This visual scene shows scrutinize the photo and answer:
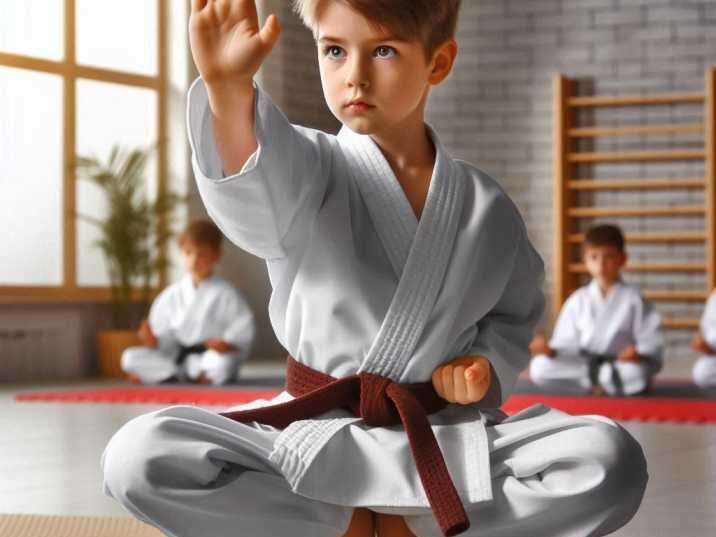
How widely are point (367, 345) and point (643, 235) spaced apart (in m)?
7.60

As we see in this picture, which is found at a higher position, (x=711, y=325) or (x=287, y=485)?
(x=287, y=485)

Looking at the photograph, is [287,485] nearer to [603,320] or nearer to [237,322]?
[603,320]

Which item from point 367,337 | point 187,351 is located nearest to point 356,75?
point 367,337

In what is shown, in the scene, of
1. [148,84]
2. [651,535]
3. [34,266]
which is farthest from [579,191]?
[651,535]

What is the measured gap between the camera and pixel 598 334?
19.5 ft

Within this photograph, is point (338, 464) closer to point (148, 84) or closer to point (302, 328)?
point (302, 328)

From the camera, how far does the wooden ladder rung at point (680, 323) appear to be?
345 inches

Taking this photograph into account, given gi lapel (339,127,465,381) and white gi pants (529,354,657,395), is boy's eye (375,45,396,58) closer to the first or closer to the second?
gi lapel (339,127,465,381)

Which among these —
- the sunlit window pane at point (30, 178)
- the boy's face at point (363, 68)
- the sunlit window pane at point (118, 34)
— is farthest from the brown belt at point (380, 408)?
the sunlit window pane at point (118, 34)

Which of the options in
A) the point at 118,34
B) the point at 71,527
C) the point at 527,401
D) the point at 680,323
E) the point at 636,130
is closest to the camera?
the point at 71,527

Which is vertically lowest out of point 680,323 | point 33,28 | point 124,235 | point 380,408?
point 680,323

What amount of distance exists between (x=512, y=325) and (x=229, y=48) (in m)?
0.59

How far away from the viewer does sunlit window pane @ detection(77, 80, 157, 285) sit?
7.52 m

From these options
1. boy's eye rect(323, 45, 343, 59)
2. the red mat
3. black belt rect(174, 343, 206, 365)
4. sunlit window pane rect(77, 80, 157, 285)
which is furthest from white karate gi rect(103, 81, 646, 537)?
sunlit window pane rect(77, 80, 157, 285)
